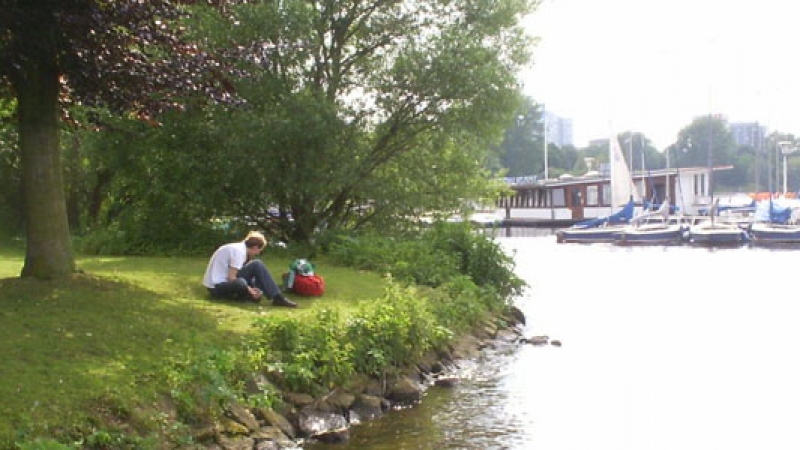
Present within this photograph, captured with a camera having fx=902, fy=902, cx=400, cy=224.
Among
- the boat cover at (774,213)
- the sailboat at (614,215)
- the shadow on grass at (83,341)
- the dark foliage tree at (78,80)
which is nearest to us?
the shadow on grass at (83,341)

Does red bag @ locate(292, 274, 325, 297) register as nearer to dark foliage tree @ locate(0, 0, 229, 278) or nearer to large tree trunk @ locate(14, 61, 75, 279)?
dark foliage tree @ locate(0, 0, 229, 278)

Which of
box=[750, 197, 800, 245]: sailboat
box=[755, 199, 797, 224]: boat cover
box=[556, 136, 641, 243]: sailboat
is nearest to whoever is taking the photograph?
box=[750, 197, 800, 245]: sailboat

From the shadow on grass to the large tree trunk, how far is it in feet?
1.22

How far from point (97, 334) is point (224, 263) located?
3.71 metres

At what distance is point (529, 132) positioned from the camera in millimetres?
123938

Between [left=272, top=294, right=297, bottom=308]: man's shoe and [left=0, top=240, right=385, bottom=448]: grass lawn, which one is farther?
[left=272, top=294, right=297, bottom=308]: man's shoe

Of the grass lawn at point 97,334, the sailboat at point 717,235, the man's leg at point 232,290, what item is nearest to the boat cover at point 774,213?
the sailboat at point 717,235

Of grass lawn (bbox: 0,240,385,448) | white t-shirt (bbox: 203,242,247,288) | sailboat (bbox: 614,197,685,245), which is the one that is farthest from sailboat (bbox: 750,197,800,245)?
white t-shirt (bbox: 203,242,247,288)

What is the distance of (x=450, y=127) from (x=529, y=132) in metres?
104

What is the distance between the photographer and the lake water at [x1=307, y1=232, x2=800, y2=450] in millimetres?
10625

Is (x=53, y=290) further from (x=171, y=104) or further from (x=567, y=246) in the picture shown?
(x=567, y=246)

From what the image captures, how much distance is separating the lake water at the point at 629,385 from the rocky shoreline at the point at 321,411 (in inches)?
9.7

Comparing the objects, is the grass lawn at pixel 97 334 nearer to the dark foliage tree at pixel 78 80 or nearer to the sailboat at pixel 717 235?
the dark foliage tree at pixel 78 80

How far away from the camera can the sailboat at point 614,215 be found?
64.9 metres
